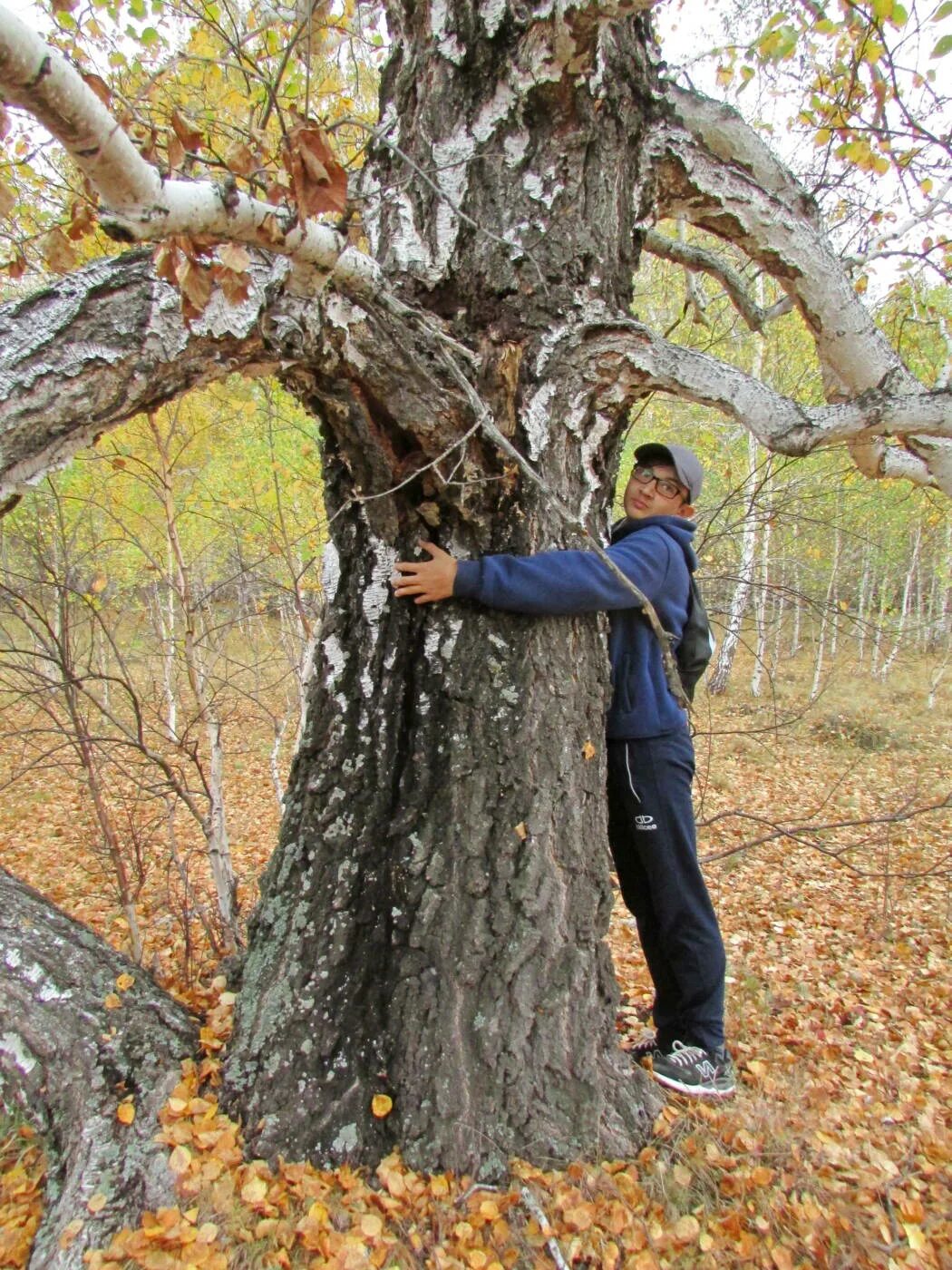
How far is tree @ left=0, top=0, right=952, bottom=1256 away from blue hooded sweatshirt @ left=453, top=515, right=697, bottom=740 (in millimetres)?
135

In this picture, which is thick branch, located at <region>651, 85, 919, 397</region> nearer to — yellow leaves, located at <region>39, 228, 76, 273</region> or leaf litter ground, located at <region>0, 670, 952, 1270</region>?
yellow leaves, located at <region>39, 228, 76, 273</region>

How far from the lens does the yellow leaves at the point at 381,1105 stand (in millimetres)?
1995

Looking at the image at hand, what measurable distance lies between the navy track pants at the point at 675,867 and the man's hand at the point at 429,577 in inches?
35.3

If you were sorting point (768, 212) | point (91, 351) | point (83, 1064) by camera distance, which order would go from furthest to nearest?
point (768, 212)
point (83, 1064)
point (91, 351)

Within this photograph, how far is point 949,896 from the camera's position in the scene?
5.45 metres

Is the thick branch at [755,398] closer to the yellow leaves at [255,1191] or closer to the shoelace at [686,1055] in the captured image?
the shoelace at [686,1055]

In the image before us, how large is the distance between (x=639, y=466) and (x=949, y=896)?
491 centimetres

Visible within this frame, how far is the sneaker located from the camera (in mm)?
2350

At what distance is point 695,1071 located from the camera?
2.37 m

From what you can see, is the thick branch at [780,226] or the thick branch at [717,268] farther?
the thick branch at [717,268]

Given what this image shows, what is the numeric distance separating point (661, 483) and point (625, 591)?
73 cm

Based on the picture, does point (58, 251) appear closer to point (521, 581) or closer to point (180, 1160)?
point (521, 581)

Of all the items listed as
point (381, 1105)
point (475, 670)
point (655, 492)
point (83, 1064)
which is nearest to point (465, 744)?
point (475, 670)

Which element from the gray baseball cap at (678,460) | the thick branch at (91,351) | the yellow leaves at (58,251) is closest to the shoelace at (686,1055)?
the gray baseball cap at (678,460)
